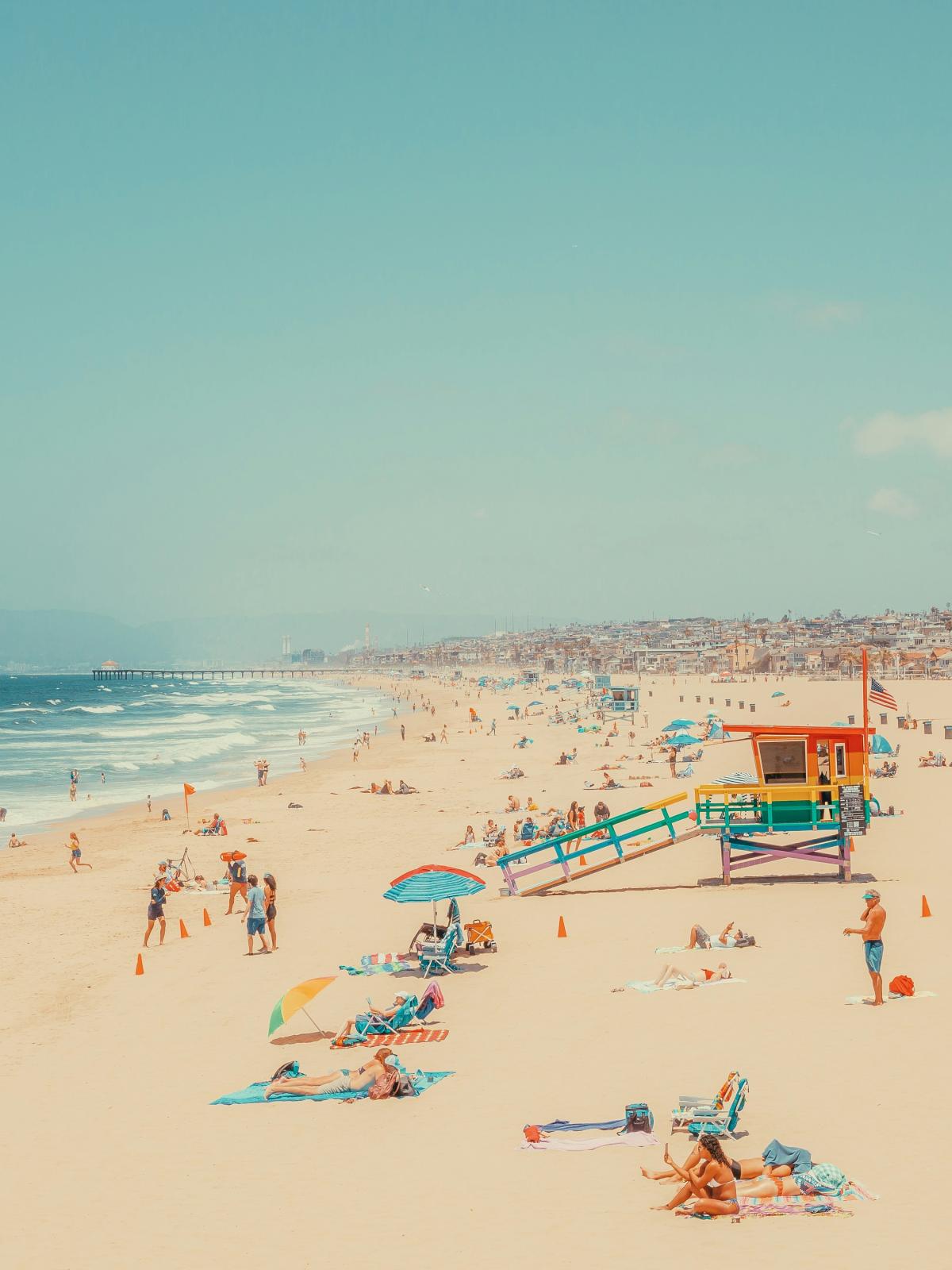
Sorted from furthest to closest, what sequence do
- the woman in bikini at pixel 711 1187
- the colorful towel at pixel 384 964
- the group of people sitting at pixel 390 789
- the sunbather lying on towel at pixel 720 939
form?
1. the group of people sitting at pixel 390 789
2. the colorful towel at pixel 384 964
3. the sunbather lying on towel at pixel 720 939
4. the woman in bikini at pixel 711 1187

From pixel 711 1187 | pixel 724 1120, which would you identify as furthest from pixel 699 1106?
pixel 711 1187

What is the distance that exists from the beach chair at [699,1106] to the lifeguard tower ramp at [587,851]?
9.63m

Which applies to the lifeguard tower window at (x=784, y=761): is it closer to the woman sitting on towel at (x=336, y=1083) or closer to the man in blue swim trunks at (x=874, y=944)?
the man in blue swim trunks at (x=874, y=944)

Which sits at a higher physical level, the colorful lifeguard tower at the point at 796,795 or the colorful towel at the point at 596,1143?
the colorful lifeguard tower at the point at 796,795

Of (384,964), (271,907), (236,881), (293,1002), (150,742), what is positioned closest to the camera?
(293,1002)

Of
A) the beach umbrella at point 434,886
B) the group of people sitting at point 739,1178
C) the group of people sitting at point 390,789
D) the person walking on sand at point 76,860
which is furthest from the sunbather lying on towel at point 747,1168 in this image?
the group of people sitting at point 390,789

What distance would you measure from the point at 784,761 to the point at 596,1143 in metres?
11.5

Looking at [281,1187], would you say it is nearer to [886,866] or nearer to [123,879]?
[886,866]

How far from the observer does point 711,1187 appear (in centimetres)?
787

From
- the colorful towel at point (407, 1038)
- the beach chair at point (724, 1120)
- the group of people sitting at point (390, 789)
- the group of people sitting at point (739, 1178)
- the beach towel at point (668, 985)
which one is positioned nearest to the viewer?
the group of people sitting at point (739, 1178)

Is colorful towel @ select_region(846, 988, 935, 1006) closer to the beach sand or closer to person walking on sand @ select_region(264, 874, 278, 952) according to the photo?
the beach sand

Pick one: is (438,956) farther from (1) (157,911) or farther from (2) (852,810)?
(2) (852,810)

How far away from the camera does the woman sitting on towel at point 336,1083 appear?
35.6 feet

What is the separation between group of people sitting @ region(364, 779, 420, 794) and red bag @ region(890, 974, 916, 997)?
2789 cm
